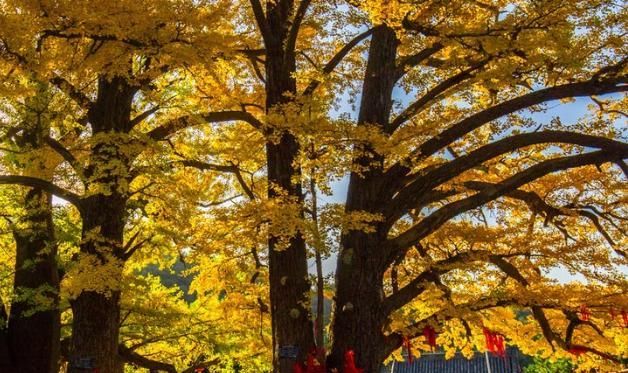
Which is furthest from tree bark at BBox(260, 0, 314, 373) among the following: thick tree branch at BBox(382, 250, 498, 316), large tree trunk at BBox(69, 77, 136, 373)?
large tree trunk at BBox(69, 77, 136, 373)

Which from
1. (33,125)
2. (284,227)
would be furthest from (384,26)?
(33,125)

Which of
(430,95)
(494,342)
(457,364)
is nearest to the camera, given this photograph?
(430,95)

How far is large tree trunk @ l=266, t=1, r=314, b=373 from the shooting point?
24.6 ft

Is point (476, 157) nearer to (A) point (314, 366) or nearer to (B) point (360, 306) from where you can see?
(B) point (360, 306)

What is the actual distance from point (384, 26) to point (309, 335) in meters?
4.99

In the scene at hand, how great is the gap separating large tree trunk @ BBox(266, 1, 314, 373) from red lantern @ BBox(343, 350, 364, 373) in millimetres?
511

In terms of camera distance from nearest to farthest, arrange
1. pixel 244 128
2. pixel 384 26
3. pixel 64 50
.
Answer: pixel 64 50 < pixel 384 26 < pixel 244 128

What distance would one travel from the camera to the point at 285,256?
778 cm

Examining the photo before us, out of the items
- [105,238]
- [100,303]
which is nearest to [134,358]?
[100,303]

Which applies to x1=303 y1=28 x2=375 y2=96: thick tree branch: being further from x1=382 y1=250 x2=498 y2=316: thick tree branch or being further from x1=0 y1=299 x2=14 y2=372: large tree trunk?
x1=0 y1=299 x2=14 y2=372: large tree trunk

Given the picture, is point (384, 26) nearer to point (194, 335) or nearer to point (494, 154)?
point (494, 154)

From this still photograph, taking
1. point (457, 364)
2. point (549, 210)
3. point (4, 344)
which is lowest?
point (457, 364)

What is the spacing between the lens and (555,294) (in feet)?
27.7

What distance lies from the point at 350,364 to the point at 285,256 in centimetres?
168
